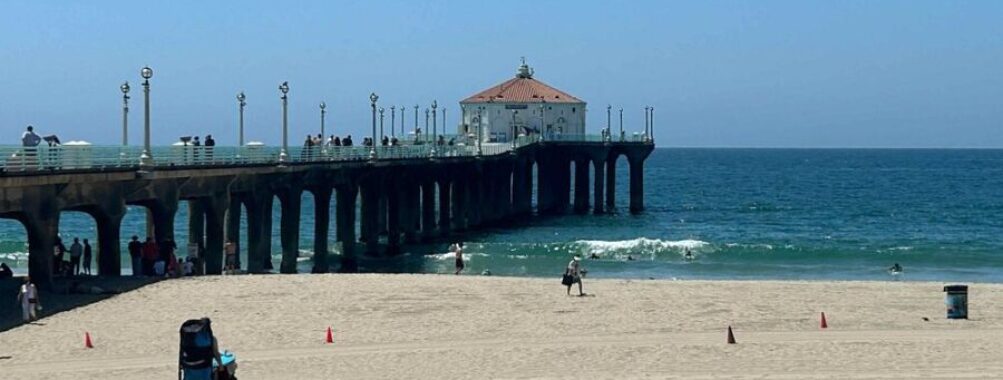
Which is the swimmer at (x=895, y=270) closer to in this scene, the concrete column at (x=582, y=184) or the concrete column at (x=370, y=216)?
the concrete column at (x=370, y=216)

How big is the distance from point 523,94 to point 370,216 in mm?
36265

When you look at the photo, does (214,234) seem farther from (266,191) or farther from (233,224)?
(266,191)

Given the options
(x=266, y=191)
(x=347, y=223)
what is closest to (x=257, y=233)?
(x=266, y=191)

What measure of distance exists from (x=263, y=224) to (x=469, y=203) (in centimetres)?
2562

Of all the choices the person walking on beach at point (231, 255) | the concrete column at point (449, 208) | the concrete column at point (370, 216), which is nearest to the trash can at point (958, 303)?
the person walking on beach at point (231, 255)

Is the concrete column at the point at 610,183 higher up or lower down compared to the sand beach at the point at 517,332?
higher up

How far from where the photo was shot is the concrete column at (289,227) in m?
39.2

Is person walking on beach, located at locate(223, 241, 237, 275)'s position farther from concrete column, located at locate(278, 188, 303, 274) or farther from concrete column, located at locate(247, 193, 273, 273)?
concrete column, located at locate(278, 188, 303, 274)

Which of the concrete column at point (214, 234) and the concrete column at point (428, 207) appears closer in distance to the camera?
the concrete column at point (214, 234)

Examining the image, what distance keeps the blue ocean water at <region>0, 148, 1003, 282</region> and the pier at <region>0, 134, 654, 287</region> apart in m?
1.72

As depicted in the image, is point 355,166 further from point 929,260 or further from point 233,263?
point 929,260

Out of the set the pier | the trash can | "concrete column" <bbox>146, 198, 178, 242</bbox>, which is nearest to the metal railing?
the pier

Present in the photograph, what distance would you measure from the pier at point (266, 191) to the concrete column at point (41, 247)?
16mm

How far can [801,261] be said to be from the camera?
1832 inches
